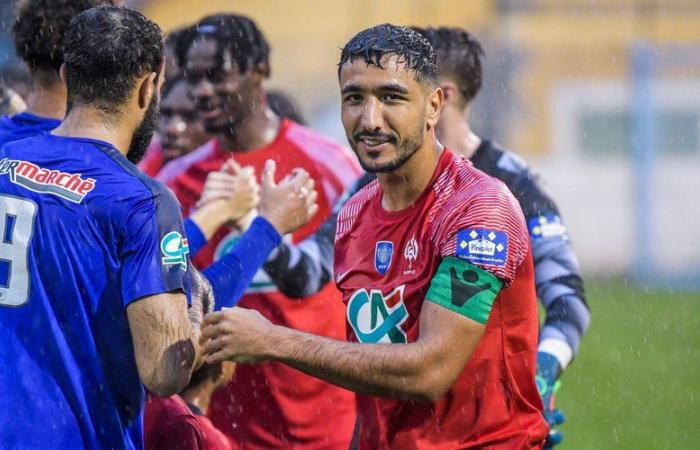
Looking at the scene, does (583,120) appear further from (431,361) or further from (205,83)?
(431,361)

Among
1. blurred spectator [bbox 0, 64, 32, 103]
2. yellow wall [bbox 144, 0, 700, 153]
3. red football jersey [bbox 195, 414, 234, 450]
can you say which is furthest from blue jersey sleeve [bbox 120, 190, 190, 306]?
yellow wall [bbox 144, 0, 700, 153]

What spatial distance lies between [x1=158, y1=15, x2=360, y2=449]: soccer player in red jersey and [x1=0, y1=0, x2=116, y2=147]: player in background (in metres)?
1.24

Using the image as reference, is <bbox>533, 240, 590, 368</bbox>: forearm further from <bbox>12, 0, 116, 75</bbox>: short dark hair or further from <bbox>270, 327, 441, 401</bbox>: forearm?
<bbox>12, 0, 116, 75</bbox>: short dark hair

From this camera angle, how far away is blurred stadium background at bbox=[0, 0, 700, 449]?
68.7 ft

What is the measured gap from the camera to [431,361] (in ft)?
11.5

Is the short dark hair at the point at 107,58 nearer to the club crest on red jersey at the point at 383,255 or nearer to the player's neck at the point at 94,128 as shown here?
the player's neck at the point at 94,128

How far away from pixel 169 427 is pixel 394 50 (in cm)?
139

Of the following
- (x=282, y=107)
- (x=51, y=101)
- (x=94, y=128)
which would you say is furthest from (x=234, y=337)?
(x=282, y=107)

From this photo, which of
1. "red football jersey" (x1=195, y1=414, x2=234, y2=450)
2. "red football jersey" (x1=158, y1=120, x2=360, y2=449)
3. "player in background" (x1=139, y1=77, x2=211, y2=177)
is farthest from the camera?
"player in background" (x1=139, y1=77, x2=211, y2=177)

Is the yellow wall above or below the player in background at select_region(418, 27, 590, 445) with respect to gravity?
below

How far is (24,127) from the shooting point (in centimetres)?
448

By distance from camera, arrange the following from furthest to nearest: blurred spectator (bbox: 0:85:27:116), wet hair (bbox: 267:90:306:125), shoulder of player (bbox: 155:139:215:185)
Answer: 1. wet hair (bbox: 267:90:306:125)
2. shoulder of player (bbox: 155:139:215:185)
3. blurred spectator (bbox: 0:85:27:116)

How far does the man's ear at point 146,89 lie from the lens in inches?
147

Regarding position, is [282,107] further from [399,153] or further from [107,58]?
[107,58]
